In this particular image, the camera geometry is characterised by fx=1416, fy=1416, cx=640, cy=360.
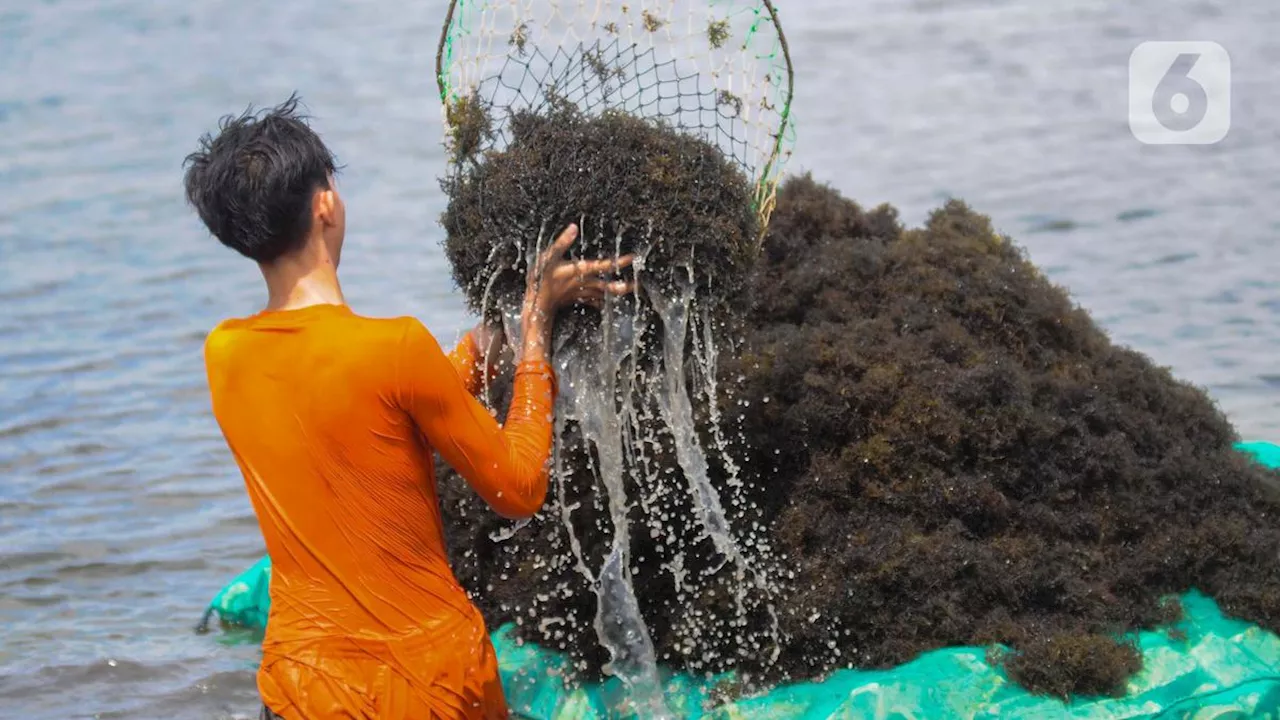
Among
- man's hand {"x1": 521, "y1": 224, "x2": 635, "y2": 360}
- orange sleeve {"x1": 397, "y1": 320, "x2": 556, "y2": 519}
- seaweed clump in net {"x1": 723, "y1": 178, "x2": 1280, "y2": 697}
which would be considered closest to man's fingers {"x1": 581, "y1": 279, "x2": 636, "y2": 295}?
man's hand {"x1": 521, "y1": 224, "x2": 635, "y2": 360}

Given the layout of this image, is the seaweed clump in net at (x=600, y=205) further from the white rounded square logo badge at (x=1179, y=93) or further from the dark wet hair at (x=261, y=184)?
the white rounded square logo badge at (x=1179, y=93)

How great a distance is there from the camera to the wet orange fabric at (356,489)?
8.89 feet

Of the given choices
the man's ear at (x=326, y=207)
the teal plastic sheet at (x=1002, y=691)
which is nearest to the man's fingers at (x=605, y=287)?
the man's ear at (x=326, y=207)

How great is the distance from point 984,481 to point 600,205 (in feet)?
5.21

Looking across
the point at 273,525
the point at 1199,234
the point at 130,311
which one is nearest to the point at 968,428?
the point at 273,525

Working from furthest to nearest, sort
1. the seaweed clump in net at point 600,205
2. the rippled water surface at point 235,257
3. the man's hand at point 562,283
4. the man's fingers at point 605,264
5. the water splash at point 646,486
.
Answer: the rippled water surface at point 235,257, the water splash at point 646,486, the seaweed clump in net at point 600,205, the man's fingers at point 605,264, the man's hand at point 562,283

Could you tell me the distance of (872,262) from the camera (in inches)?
196

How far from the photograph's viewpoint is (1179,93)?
12672 mm

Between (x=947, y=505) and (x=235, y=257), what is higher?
(x=235, y=257)

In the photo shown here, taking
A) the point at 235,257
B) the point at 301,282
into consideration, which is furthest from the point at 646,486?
the point at 235,257

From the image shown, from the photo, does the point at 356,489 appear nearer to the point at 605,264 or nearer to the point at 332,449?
the point at 332,449

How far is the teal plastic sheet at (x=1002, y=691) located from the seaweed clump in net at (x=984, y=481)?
0.06 meters

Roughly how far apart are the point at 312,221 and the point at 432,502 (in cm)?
62

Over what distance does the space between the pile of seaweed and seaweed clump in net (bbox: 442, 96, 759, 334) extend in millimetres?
429
